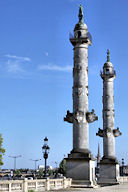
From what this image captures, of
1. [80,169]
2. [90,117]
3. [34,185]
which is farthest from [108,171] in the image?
[34,185]

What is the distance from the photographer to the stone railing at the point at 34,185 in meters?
21.6

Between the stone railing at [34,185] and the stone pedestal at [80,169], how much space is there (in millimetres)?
885

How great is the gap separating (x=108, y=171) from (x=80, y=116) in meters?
18.1

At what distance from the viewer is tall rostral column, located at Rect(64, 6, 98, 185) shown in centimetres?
3136

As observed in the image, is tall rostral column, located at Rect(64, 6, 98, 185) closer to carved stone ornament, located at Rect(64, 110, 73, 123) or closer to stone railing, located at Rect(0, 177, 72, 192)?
carved stone ornament, located at Rect(64, 110, 73, 123)

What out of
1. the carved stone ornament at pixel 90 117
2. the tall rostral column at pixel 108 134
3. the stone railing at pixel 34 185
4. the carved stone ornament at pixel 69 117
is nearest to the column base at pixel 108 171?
the tall rostral column at pixel 108 134

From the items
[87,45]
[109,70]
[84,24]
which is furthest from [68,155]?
[109,70]

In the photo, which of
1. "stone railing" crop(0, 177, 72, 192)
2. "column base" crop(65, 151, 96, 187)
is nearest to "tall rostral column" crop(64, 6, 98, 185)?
"column base" crop(65, 151, 96, 187)

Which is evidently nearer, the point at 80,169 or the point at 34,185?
the point at 34,185

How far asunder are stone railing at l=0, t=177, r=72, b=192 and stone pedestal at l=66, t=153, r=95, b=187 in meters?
0.88

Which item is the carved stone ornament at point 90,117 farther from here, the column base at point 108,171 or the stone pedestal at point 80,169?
the column base at point 108,171

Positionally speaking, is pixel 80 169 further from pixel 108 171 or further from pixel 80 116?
pixel 108 171

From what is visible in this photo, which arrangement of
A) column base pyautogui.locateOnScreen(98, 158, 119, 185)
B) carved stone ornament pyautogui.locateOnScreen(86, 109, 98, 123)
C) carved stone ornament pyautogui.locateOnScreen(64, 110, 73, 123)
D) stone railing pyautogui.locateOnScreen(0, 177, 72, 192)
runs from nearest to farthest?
stone railing pyautogui.locateOnScreen(0, 177, 72, 192)
carved stone ornament pyautogui.locateOnScreen(86, 109, 98, 123)
carved stone ornament pyautogui.locateOnScreen(64, 110, 73, 123)
column base pyautogui.locateOnScreen(98, 158, 119, 185)

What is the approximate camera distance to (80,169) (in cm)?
3131
